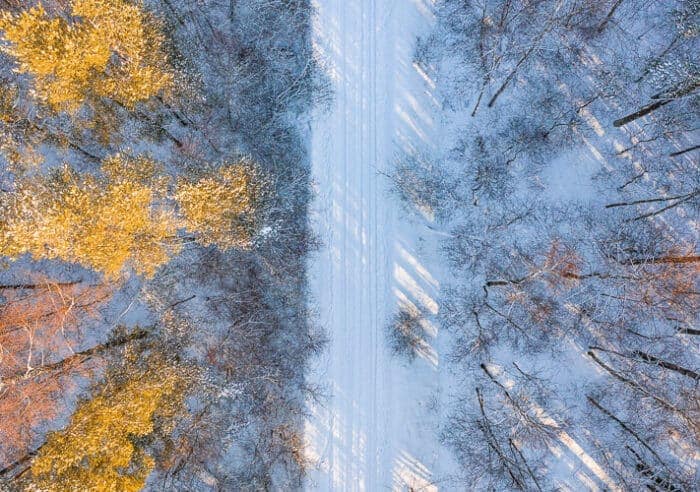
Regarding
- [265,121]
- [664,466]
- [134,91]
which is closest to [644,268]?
[664,466]

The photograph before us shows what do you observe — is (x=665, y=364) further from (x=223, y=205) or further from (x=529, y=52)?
(x=223, y=205)

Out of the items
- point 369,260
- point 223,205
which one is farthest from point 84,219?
point 369,260

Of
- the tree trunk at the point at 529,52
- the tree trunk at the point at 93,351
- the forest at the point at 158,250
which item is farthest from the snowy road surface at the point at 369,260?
the tree trunk at the point at 93,351

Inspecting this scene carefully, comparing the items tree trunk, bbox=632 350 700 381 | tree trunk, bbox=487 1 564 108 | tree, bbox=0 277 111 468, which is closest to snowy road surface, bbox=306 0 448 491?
tree trunk, bbox=487 1 564 108

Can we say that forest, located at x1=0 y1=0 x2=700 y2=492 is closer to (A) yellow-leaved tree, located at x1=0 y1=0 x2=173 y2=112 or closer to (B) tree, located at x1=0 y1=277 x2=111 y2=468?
(B) tree, located at x1=0 y1=277 x2=111 y2=468

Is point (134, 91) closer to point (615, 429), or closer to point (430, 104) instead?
point (430, 104)

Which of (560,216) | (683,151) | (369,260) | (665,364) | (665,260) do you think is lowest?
(665,364)
